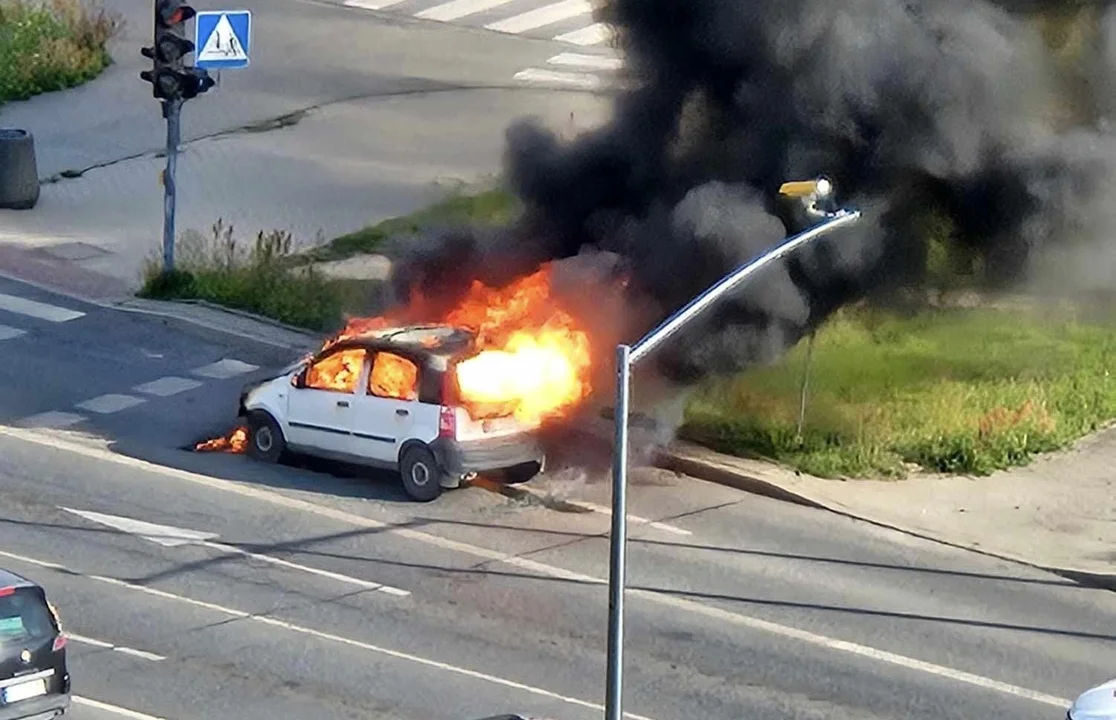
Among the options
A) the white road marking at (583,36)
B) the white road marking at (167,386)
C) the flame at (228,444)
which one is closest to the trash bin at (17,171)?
the white road marking at (167,386)

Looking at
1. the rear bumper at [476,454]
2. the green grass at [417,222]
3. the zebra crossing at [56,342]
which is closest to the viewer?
the rear bumper at [476,454]

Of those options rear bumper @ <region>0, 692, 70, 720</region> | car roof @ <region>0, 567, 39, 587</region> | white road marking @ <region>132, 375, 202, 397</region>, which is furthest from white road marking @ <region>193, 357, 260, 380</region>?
rear bumper @ <region>0, 692, 70, 720</region>

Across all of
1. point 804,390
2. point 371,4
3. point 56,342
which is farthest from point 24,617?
point 371,4

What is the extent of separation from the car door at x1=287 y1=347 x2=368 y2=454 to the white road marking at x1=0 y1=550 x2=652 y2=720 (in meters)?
3.21

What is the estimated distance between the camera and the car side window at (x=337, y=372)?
20250 millimetres

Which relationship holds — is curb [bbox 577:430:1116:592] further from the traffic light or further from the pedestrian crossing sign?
the pedestrian crossing sign

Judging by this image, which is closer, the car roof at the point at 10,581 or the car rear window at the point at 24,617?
the car rear window at the point at 24,617

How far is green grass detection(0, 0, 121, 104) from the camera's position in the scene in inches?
1455

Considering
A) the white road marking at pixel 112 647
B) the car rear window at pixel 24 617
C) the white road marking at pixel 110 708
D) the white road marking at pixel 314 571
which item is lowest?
the white road marking at pixel 110 708

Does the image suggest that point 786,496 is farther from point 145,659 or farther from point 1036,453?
point 145,659

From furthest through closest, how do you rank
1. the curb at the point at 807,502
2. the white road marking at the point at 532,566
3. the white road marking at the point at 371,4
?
the white road marking at the point at 371,4
the curb at the point at 807,502
the white road marking at the point at 532,566

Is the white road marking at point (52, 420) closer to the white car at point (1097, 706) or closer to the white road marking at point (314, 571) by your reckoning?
the white road marking at point (314, 571)

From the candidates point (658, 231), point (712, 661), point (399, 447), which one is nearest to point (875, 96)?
point (658, 231)

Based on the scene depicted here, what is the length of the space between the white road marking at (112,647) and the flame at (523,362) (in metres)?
4.48
